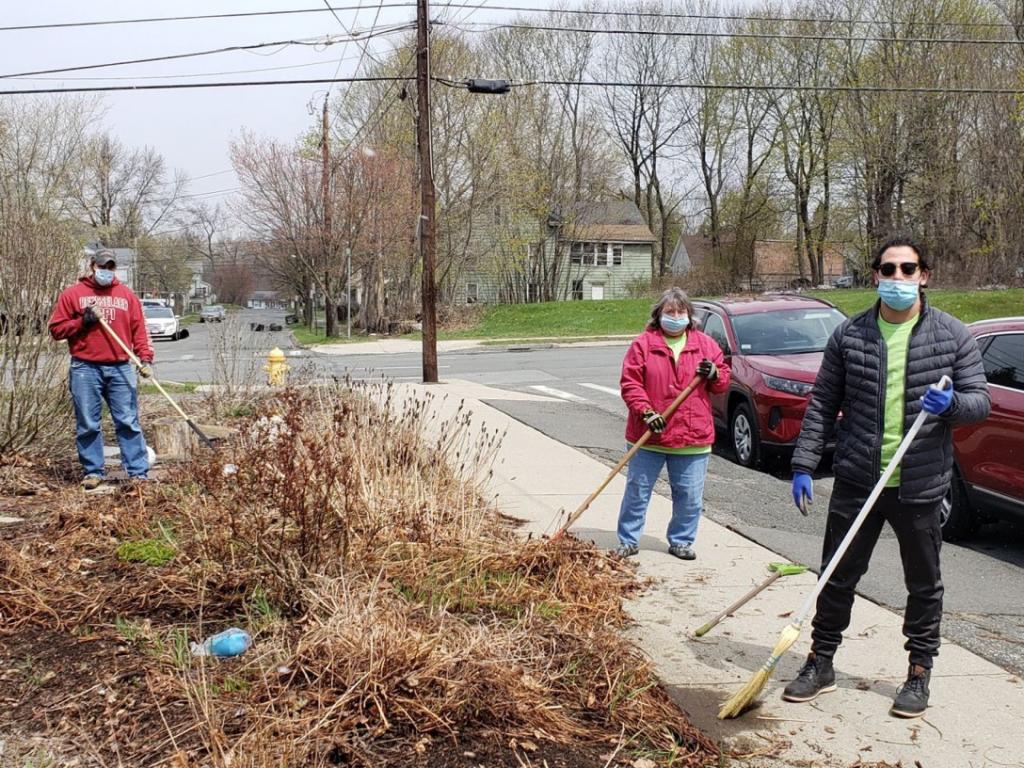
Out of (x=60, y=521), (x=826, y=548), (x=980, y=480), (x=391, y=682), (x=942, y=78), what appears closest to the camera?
(x=391, y=682)

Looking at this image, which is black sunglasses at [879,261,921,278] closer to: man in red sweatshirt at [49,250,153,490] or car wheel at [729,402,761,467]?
man in red sweatshirt at [49,250,153,490]

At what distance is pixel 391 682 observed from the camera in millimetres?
3443

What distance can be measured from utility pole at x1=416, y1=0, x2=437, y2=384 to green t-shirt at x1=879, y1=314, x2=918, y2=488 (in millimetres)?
13287

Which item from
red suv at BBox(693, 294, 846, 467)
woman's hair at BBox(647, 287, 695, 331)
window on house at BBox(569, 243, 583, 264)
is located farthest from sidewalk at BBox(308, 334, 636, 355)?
window on house at BBox(569, 243, 583, 264)

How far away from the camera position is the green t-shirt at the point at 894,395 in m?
3.90

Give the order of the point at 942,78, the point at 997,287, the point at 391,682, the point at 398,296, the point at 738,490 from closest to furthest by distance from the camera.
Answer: the point at 391,682, the point at 738,490, the point at 997,287, the point at 942,78, the point at 398,296

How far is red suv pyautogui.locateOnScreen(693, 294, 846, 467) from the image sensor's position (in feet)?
31.2

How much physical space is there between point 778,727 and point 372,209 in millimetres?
31961

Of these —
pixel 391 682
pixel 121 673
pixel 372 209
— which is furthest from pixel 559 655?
pixel 372 209

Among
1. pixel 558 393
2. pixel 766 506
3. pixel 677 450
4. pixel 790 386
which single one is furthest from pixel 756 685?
pixel 558 393

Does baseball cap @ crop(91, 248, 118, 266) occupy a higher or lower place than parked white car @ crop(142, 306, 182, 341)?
higher

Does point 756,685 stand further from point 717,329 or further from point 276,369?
point 276,369

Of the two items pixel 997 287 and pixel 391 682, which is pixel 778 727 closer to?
pixel 391 682

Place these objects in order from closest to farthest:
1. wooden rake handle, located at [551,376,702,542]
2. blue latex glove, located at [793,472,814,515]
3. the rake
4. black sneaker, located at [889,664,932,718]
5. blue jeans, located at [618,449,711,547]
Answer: black sneaker, located at [889,664,932,718], blue latex glove, located at [793,472,814,515], the rake, wooden rake handle, located at [551,376,702,542], blue jeans, located at [618,449,711,547]
